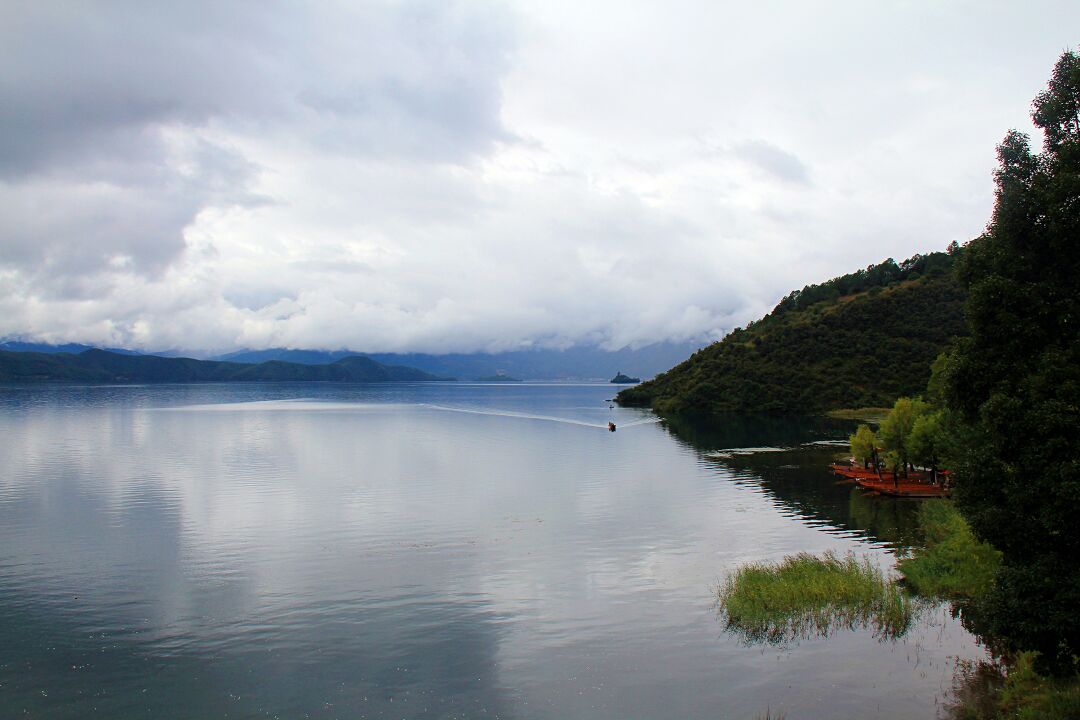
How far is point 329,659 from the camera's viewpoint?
31562mm

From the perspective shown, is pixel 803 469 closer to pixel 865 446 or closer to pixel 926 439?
pixel 865 446

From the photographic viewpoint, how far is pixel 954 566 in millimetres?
42156

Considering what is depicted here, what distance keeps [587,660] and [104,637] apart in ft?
75.8

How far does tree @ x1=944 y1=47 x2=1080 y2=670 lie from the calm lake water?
21.6 ft

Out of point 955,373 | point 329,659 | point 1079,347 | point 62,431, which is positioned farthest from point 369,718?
point 62,431

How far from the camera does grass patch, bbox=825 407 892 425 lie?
18105 centimetres

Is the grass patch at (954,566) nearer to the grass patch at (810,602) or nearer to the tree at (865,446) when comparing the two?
the grass patch at (810,602)

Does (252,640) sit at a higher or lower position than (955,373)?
lower

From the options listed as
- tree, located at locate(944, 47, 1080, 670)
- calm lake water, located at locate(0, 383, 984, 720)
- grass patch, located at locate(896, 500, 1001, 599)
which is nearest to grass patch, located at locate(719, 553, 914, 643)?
calm lake water, located at locate(0, 383, 984, 720)

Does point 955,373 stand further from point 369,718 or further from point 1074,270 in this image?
point 369,718

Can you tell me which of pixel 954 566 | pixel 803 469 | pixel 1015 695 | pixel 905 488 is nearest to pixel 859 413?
pixel 803 469

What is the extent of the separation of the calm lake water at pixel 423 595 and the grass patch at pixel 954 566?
3257mm

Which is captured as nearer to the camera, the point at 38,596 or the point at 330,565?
the point at 38,596

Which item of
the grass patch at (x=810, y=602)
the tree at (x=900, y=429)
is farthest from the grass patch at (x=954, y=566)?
the tree at (x=900, y=429)
